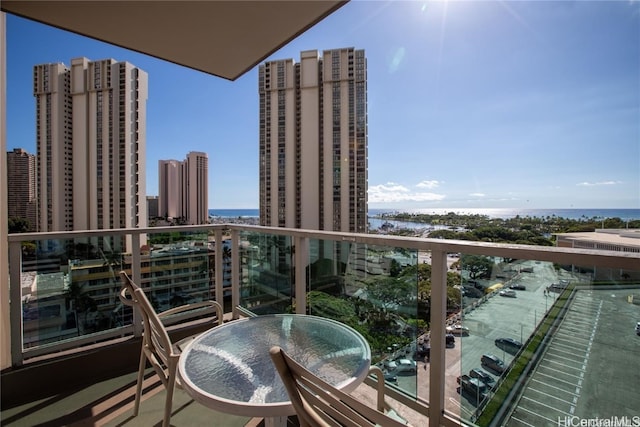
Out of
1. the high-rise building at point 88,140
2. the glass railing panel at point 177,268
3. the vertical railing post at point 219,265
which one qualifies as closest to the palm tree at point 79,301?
the glass railing panel at point 177,268

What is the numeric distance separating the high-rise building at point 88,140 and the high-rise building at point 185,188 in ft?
17.3

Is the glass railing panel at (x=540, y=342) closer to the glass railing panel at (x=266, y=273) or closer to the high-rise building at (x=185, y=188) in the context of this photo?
the glass railing panel at (x=266, y=273)

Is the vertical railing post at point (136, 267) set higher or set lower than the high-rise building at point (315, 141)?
lower

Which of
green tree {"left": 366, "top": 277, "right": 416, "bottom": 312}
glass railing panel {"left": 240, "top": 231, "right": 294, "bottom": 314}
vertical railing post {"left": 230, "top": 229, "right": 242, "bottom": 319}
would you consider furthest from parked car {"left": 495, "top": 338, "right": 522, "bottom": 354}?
vertical railing post {"left": 230, "top": 229, "right": 242, "bottom": 319}

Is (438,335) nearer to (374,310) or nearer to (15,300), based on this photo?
(374,310)

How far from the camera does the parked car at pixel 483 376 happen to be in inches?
54.9

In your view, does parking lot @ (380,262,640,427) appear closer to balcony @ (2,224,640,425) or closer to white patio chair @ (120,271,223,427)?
balcony @ (2,224,640,425)

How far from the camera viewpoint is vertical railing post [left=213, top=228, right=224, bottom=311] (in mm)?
3354

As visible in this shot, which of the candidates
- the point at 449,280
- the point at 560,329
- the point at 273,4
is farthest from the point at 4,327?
the point at 560,329

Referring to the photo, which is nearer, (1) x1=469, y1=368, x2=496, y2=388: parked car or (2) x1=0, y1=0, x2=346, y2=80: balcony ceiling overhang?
(1) x1=469, y1=368, x2=496, y2=388: parked car

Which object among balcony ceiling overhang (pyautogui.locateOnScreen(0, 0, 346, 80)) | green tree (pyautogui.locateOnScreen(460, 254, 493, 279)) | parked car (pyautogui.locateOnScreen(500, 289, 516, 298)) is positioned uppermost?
balcony ceiling overhang (pyautogui.locateOnScreen(0, 0, 346, 80))

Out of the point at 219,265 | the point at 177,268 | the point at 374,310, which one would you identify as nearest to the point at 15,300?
the point at 177,268

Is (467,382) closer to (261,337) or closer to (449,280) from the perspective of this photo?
(449,280)

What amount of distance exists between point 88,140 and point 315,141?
60.7ft
